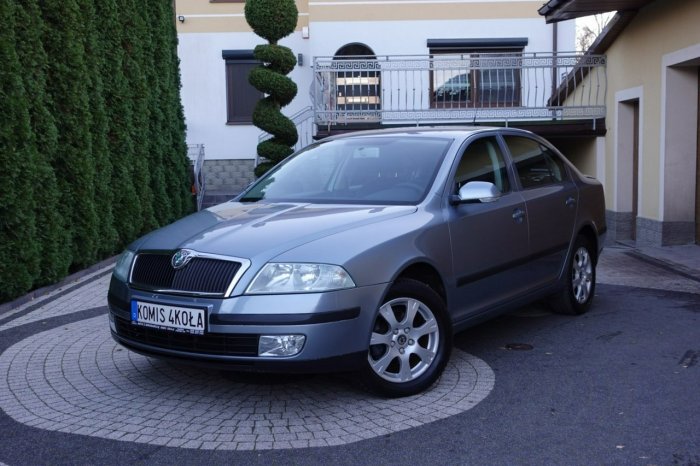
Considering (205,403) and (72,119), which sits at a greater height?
(72,119)

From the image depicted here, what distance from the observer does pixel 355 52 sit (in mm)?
19719

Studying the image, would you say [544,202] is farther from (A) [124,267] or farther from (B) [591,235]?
(A) [124,267]

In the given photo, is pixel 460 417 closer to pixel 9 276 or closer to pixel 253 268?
pixel 253 268

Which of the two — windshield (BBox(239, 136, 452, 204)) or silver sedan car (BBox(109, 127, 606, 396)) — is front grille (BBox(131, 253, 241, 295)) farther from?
windshield (BBox(239, 136, 452, 204))

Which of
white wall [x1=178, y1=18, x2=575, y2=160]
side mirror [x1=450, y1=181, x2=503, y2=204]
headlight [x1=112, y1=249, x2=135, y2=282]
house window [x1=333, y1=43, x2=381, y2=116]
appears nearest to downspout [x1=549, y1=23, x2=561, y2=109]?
white wall [x1=178, y1=18, x2=575, y2=160]

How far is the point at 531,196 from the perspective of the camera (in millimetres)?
6246

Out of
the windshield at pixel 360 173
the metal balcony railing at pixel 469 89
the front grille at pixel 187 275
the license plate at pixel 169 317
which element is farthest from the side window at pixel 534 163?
the metal balcony railing at pixel 469 89

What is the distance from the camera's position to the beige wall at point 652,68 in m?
10.7

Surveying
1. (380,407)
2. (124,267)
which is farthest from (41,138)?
(380,407)

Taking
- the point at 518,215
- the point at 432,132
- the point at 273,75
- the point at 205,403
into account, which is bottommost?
the point at 205,403

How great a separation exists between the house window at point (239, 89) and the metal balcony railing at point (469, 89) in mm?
3679

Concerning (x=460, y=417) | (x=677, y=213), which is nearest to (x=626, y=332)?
(x=460, y=417)

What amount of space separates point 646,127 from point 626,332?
6.44 metres

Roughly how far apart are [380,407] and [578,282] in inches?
127
